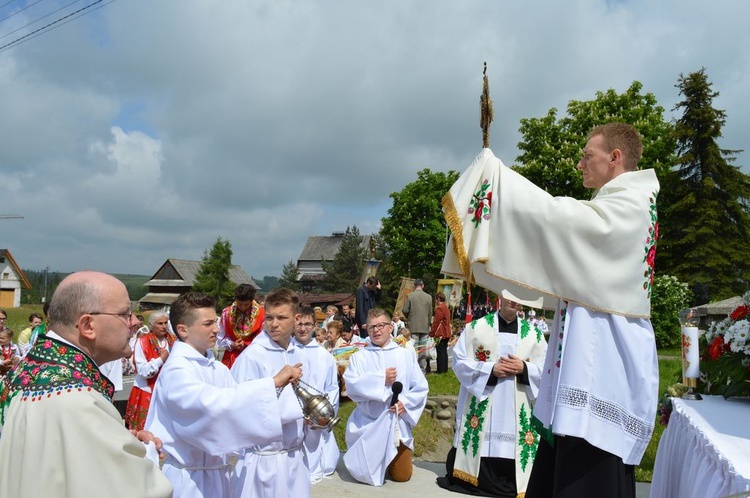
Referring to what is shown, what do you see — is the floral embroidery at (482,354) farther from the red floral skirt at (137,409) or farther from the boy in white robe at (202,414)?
the red floral skirt at (137,409)

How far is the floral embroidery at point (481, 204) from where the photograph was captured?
9.81ft

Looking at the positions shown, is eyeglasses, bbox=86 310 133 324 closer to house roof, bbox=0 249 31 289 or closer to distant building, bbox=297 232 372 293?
house roof, bbox=0 249 31 289

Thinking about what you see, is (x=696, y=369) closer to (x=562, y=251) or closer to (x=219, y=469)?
(x=562, y=251)

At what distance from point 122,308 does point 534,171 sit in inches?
1203

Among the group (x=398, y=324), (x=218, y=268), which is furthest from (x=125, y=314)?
(x=218, y=268)

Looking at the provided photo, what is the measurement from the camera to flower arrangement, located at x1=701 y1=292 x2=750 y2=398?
3.99m

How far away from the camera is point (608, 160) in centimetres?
317

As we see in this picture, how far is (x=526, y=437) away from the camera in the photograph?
673cm

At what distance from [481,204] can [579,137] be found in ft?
101

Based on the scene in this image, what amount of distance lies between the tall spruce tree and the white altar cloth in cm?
2637

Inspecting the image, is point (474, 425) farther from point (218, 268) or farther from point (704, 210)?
point (218, 268)

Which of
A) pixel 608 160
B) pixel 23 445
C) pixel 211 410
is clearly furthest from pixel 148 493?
pixel 608 160

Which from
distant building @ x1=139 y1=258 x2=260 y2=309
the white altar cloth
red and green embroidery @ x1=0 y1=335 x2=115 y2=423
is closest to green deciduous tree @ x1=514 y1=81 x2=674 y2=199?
the white altar cloth

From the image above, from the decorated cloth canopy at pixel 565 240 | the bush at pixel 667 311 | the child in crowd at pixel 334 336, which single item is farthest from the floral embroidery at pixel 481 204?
the bush at pixel 667 311
